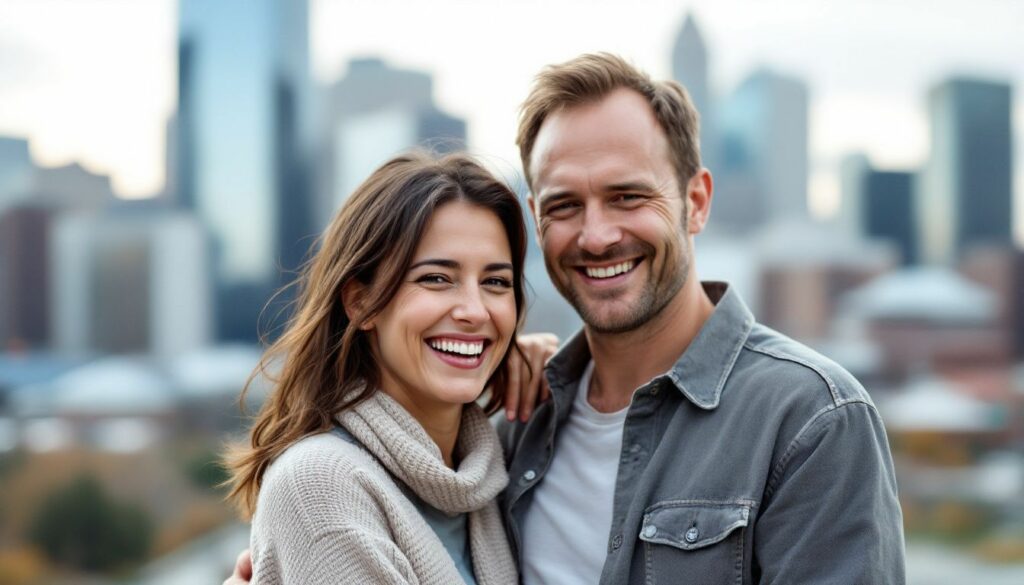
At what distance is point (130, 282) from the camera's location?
2673cm

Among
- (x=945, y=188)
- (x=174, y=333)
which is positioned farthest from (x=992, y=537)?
(x=174, y=333)

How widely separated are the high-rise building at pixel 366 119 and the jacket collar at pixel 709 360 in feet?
78.3

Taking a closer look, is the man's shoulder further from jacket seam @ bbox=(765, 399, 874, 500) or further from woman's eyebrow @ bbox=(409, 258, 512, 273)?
woman's eyebrow @ bbox=(409, 258, 512, 273)

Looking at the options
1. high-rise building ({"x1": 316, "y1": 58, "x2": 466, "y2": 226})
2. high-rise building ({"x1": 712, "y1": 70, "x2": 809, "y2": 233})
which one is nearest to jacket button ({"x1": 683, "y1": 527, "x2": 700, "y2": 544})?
high-rise building ({"x1": 316, "y1": 58, "x2": 466, "y2": 226})

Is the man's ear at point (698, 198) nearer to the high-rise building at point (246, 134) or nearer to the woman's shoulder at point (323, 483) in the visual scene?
the woman's shoulder at point (323, 483)

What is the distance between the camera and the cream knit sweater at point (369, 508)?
145 cm

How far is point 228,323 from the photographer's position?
2623 centimetres

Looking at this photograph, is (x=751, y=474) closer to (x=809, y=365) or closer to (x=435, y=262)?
(x=809, y=365)

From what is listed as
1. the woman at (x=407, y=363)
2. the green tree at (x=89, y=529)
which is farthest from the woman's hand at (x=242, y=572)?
the green tree at (x=89, y=529)

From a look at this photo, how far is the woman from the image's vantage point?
5.20 ft

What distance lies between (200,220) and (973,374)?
21.8 metres

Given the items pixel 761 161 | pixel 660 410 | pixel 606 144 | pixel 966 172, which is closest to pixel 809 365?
pixel 660 410

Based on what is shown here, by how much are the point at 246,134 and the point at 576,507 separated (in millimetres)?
30413

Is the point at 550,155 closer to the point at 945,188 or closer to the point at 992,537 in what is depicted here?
the point at 992,537
